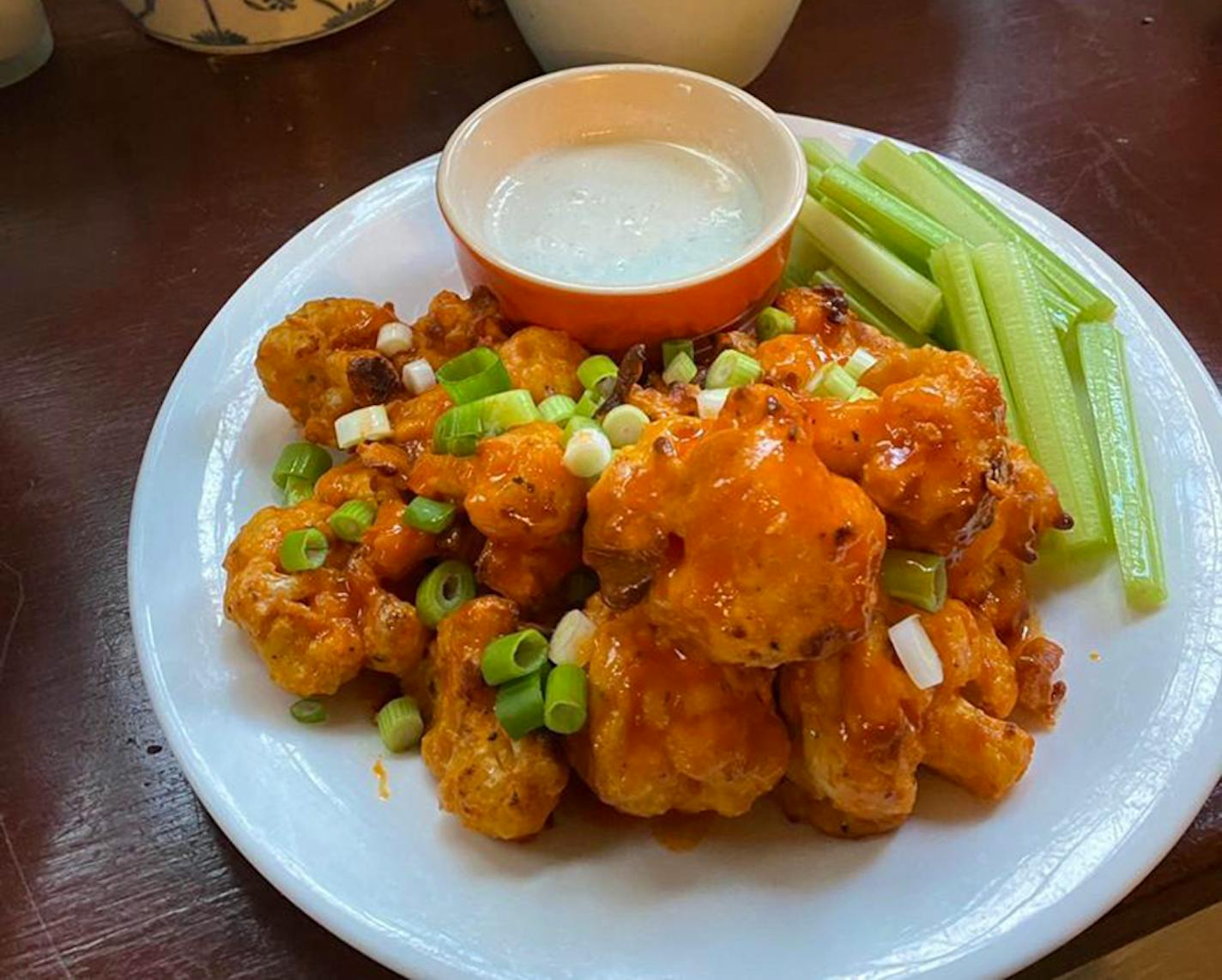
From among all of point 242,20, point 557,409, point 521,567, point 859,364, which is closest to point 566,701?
point 521,567

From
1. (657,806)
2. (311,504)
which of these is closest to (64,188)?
(311,504)

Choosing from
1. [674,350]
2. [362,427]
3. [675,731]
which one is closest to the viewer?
[675,731]

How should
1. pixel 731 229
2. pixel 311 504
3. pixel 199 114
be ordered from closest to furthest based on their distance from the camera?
pixel 311 504 < pixel 731 229 < pixel 199 114

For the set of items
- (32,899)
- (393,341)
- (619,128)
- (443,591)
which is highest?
(619,128)

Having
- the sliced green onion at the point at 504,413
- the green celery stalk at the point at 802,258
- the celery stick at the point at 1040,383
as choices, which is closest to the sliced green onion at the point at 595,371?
the sliced green onion at the point at 504,413

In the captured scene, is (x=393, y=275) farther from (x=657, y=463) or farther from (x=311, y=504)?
(x=657, y=463)

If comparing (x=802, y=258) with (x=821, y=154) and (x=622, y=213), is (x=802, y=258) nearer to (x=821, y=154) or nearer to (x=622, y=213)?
(x=821, y=154)

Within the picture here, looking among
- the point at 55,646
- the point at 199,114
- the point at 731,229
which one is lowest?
the point at 55,646
